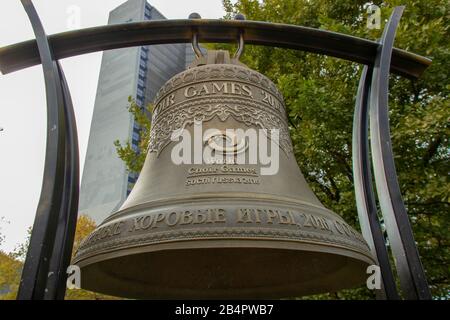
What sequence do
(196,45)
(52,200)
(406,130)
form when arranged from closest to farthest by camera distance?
(52,200) → (196,45) → (406,130)

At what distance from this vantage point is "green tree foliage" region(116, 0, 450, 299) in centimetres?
543

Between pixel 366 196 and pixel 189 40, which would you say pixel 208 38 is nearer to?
pixel 189 40

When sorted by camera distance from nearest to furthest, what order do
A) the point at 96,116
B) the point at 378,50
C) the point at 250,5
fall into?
the point at 378,50
the point at 250,5
the point at 96,116

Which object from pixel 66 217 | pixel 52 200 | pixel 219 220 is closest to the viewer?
pixel 219 220

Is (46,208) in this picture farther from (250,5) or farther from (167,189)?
(250,5)

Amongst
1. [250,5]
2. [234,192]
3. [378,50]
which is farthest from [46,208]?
[250,5]

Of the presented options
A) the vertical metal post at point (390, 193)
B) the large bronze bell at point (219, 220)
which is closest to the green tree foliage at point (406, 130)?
the vertical metal post at point (390, 193)

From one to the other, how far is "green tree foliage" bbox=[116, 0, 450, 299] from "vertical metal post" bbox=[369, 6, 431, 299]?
2.78 meters

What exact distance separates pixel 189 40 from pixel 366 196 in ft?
6.02

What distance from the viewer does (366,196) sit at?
9.96 feet

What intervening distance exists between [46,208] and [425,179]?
4.99 meters

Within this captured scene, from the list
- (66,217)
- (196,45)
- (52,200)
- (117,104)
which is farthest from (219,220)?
(117,104)

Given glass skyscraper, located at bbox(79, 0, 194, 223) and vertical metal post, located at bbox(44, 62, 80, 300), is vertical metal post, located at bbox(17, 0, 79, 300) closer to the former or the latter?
vertical metal post, located at bbox(44, 62, 80, 300)

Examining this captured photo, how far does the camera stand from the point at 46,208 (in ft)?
6.74
